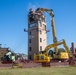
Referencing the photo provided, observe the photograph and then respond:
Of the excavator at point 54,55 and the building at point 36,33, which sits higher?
the building at point 36,33

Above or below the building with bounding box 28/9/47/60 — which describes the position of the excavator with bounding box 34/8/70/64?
below

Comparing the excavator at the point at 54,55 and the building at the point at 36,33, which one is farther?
the building at the point at 36,33

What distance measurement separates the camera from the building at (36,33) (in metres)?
78.9

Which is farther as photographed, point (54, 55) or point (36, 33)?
point (36, 33)

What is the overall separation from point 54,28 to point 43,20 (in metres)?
18.8

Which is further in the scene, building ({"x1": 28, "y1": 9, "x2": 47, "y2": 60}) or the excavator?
building ({"x1": 28, "y1": 9, "x2": 47, "y2": 60})

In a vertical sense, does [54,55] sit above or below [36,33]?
below

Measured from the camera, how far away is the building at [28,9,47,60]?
259 feet

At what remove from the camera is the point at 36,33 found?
262 feet

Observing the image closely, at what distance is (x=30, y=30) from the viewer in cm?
8200

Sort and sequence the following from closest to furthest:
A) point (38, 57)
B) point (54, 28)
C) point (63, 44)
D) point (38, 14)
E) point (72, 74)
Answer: point (72, 74), point (38, 57), point (63, 44), point (54, 28), point (38, 14)

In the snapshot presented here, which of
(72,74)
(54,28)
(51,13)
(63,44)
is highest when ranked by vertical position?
(51,13)

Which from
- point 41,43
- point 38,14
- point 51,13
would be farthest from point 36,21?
point 51,13

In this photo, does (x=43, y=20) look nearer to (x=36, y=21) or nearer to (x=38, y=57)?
(x=36, y=21)
